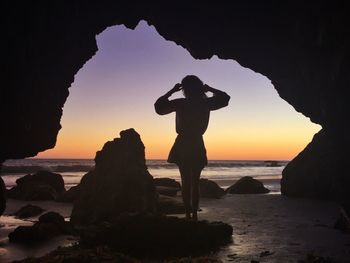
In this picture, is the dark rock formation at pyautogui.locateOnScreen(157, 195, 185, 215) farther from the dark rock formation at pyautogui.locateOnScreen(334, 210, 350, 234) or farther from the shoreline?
the dark rock formation at pyautogui.locateOnScreen(334, 210, 350, 234)

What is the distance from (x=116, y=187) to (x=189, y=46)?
188 inches

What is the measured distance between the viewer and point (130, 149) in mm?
10648

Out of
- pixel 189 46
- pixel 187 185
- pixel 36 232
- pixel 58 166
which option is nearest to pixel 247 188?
pixel 189 46

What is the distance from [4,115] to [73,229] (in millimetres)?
2679

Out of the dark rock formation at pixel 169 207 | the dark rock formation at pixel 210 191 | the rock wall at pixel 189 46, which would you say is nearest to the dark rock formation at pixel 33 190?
the rock wall at pixel 189 46

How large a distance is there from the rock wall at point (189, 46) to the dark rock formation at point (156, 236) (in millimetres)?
3181

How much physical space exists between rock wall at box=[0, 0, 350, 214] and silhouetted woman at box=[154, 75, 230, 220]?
6.82ft

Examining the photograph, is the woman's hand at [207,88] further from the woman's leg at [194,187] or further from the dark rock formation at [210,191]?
the dark rock formation at [210,191]

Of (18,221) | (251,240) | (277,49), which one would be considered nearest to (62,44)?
(18,221)

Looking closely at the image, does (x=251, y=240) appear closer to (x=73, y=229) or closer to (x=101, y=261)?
(x=101, y=261)

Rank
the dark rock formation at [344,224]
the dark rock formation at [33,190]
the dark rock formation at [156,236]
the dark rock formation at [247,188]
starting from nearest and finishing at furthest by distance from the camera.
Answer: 1. the dark rock formation at [156,236]
2. the dark rock formation at [344,224]
3. the dark rock formation at [33,190]
4. the dark rock formation at [247,188]

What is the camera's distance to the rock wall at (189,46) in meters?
6.65

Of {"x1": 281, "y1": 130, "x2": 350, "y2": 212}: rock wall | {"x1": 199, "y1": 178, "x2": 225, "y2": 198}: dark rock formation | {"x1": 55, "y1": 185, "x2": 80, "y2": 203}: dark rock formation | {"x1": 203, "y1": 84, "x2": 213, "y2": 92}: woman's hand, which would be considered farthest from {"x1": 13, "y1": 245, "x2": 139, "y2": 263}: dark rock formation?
{"x1": 199, "y1": 178, "x2": 225, "y2": 198}: dark rock formation

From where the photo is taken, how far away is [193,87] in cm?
655
